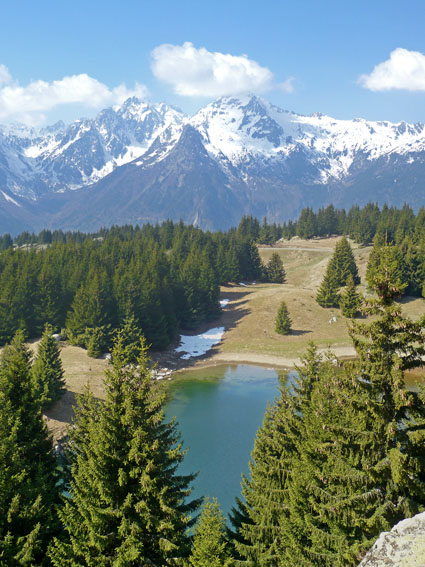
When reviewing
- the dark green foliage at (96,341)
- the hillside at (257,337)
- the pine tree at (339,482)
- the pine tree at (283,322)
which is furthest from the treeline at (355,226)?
the pine tree at (339,482)

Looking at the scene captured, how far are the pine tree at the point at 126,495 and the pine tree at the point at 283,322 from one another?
2655 inches

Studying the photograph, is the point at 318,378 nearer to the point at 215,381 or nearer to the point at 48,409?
the point at 48,409

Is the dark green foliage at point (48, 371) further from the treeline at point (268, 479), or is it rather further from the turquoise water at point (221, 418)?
the treeline at point (268, 479)

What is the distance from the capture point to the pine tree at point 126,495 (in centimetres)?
1487

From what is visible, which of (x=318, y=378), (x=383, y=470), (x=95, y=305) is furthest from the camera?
(x=95, y=305)

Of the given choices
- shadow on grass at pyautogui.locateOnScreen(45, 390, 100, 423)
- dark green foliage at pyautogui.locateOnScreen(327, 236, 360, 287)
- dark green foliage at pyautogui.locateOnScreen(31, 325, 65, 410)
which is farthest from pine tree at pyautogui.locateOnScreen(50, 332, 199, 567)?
dark green foliage at pyautogui.locateOnScreen(327, 236, 360, 287)

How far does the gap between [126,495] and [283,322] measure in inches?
2731

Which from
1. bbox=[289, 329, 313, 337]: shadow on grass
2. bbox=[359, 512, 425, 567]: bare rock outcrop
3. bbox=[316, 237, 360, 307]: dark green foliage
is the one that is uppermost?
bbox=[316, 237, 360, 307]: dark green foliage

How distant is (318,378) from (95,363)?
161 feet

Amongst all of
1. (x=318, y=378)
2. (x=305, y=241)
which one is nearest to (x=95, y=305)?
(x=318, y=378)

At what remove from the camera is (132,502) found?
15602 millimetres

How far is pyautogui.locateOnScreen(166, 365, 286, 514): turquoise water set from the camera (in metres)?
36.5

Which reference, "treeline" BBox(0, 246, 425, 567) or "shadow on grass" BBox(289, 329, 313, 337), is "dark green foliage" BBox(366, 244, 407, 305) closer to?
→ "treeline" BBox(0, 246, 425, 567)

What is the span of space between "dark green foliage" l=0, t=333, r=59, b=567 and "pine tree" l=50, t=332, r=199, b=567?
3.89ft
